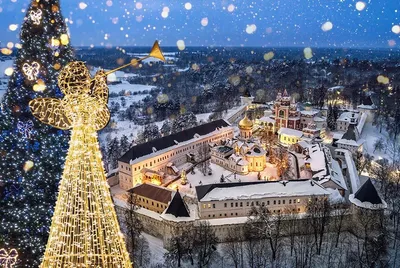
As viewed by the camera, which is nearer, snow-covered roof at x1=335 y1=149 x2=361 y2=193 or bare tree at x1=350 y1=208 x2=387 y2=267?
bare tree at x1=350 y1=208 x2=387 y2=267

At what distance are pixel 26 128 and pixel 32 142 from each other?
429 mm

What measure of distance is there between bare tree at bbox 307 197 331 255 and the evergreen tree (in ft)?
46.4

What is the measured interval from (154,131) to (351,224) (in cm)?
2598

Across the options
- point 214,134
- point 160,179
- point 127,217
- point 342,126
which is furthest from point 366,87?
point 127,217

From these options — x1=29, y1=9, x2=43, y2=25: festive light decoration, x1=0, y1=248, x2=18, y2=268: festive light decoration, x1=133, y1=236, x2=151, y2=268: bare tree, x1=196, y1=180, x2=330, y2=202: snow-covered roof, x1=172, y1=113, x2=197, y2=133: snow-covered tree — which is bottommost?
x1=133, y1=236, x2=151, y2=268: bare tree

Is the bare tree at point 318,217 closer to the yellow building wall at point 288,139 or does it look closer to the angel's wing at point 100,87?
the yellow building wall at point 288,139

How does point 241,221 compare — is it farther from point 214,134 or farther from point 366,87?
point 366,87

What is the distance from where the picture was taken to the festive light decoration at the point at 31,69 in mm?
10125

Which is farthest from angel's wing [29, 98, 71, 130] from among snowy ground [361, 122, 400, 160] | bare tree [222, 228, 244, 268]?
snowy ground [361, 122, 400, 160]

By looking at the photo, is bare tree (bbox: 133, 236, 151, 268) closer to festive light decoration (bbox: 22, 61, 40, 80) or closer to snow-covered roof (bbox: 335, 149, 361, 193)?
festive light decoration (bbox: 22, 61, 40, 80)

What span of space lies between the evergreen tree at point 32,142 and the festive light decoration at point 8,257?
0.19 metres

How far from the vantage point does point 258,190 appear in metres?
22.7

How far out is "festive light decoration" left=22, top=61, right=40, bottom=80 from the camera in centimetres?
1012

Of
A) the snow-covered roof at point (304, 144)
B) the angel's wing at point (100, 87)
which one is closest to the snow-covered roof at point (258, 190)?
the snow-covered roof at point (304, 144)
